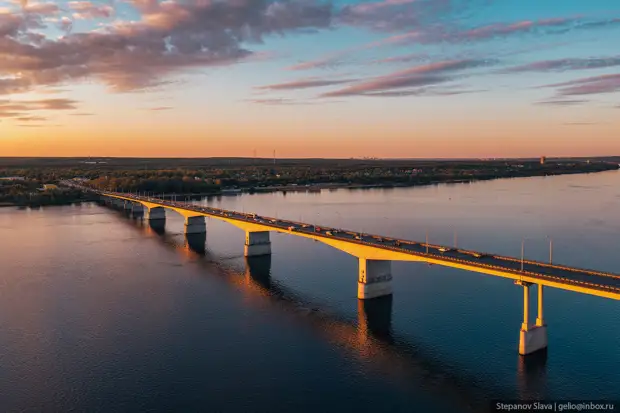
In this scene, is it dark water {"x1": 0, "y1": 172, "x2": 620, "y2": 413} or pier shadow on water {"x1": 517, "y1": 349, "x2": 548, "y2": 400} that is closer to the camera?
pier shadow on water {"x1": 517, "y1": 349, "x2": 548, "y2": 400}

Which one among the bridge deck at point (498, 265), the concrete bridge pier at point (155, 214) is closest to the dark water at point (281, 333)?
the bridge deck at point (498, 265)

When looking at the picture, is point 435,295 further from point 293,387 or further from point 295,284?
point 293,387

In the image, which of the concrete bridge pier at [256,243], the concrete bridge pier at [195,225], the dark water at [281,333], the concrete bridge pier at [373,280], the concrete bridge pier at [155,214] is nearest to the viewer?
the dark water at [281,333]

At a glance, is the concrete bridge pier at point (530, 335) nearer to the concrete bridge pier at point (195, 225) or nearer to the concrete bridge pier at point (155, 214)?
the concrete bridge pier at point (195, 225)

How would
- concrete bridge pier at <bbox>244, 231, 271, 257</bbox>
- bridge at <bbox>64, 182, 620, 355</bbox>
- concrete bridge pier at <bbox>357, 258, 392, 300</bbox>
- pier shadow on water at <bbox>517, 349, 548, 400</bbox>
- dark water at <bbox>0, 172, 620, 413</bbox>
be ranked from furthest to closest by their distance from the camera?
concrete bridge pier at <bbox>244, 231, 271, 257</bbox>, concrete bridge pier at <bbox>357, 258, 392, 300</bbox>, bridge at <bbox>64, 182, 620, 355</bbox>, dark water at <bbox>0, 172, 620, 413</bbox>, pier shadow on water at <bbox>517, 349, 548, 400</bbox>

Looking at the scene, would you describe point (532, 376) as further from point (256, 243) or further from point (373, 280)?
point (256, 243)

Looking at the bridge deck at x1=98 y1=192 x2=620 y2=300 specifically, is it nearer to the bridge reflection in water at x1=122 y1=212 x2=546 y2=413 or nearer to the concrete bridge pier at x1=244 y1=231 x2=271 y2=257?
the bridge reflection in water at x1=122 y1=212 x2=546 y2=413

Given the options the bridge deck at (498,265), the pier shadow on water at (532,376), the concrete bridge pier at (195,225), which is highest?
the bridge deck at (498,265)

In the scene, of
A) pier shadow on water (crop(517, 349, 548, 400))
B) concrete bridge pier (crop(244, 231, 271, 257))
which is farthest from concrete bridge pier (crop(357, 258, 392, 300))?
concrete bridge pier (crop(244, 231, 271, 257))
